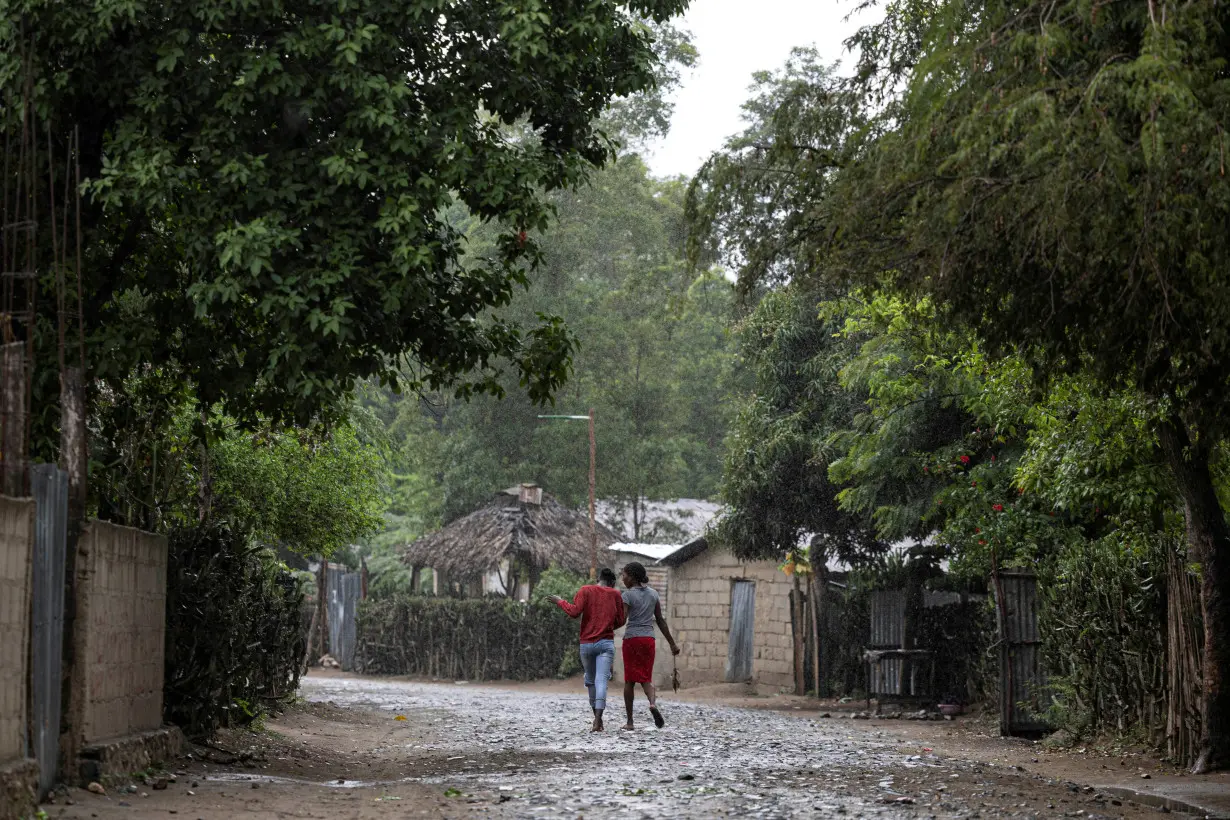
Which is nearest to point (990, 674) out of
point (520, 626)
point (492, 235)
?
point (520, 626)

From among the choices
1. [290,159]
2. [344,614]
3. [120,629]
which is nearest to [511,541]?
[344,614]

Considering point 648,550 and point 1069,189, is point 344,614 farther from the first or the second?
point 1069,189

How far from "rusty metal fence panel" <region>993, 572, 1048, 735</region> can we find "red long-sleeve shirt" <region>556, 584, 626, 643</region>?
13.8 feet

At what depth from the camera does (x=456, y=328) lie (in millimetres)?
11906

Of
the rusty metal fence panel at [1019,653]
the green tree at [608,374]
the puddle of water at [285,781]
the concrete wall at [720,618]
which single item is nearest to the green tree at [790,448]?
the concrete wall at [720,618]

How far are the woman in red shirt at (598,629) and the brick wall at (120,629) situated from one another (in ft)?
16.8

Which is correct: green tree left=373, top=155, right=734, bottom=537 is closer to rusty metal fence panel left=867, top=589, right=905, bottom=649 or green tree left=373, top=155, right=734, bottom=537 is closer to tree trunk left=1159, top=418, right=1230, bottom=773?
rusty metal fence panel left=867, top=589, right=905, bottom=649

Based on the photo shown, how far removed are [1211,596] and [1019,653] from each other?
4.75 metres

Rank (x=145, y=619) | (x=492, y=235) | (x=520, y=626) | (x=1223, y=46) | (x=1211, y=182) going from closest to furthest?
(x=1211, y=182)
(x=1223, y=46)
(x=145, y=619)
(x=520, y=626)
(x=492, y=235)

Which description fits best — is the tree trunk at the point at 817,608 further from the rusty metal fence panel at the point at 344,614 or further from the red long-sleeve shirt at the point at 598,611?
the rusty metal fence panel at the point at 344,614

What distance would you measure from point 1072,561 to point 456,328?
22.1ft

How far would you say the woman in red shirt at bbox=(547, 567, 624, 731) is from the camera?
51.1 ft

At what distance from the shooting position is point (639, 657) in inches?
619

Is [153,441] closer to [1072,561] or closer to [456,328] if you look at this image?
[456,328]
